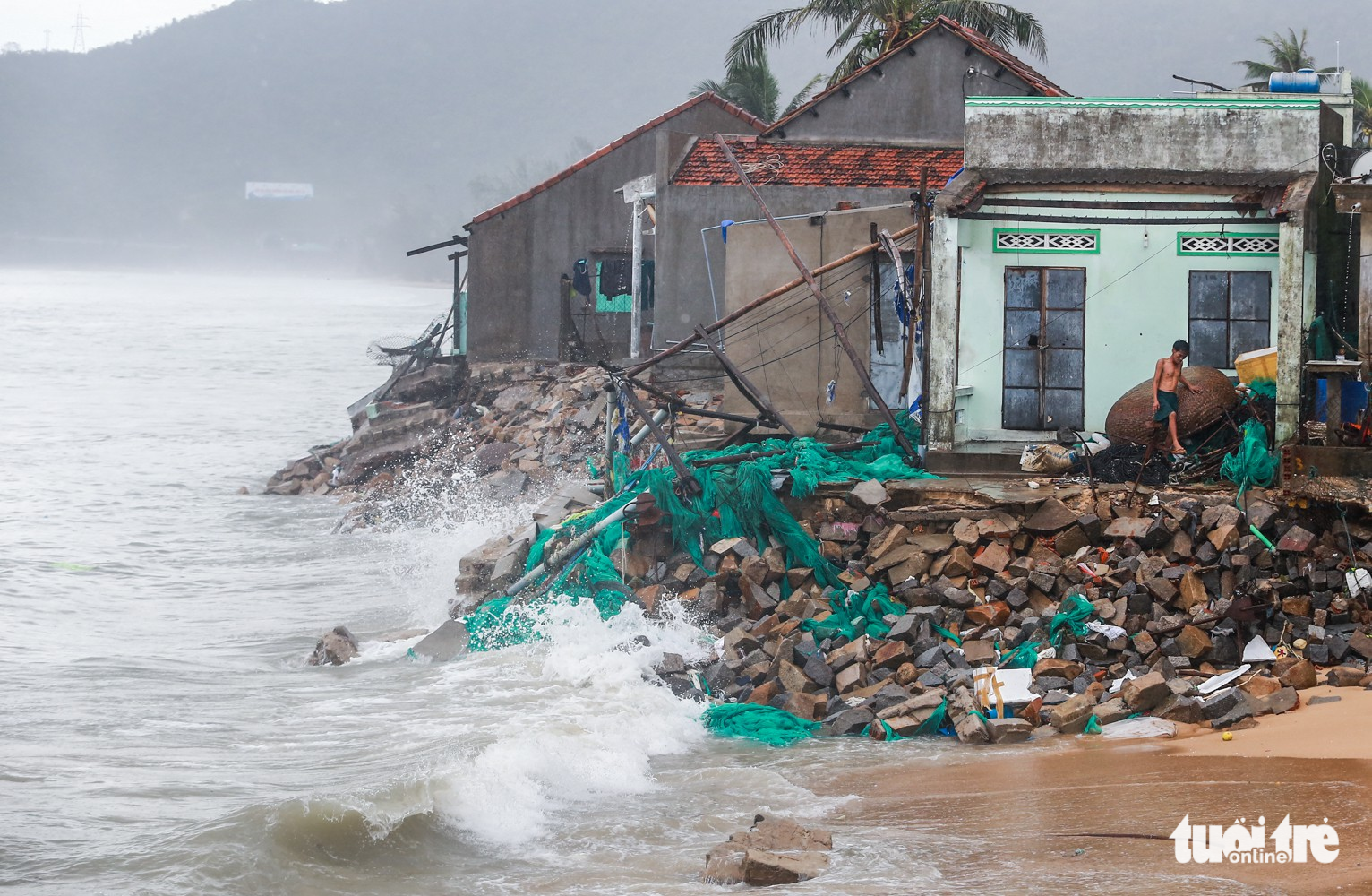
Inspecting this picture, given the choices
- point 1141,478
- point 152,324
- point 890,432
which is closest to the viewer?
point 1141,478

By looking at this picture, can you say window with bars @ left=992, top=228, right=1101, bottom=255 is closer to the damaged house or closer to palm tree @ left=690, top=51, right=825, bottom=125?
the damaged house

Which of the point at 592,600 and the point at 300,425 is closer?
the point at 592,600

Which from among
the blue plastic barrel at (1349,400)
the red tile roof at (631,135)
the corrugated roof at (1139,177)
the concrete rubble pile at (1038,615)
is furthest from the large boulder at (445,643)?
the red tile roof at (631,135)

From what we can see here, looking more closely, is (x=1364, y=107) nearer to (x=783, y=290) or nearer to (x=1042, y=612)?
(x=783, y=290)

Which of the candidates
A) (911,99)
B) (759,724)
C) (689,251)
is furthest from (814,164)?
(759,724)

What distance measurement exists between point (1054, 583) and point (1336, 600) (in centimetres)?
229

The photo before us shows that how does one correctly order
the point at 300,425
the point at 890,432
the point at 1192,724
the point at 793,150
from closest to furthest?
the point at 1192,724, the point at 890,432, the point at 793,150, the point at 300,425

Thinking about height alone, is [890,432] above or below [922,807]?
above

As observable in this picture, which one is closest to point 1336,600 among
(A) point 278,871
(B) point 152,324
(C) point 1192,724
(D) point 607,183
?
(C) point 1192,724

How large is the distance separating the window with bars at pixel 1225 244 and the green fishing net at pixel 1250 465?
242 cm

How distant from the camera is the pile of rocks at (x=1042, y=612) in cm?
1095

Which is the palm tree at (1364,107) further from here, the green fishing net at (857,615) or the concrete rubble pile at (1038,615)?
the green fishing net at (857,615)

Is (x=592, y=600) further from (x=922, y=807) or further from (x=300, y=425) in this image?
(x=300, y=425)

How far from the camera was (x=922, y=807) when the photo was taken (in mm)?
9156
